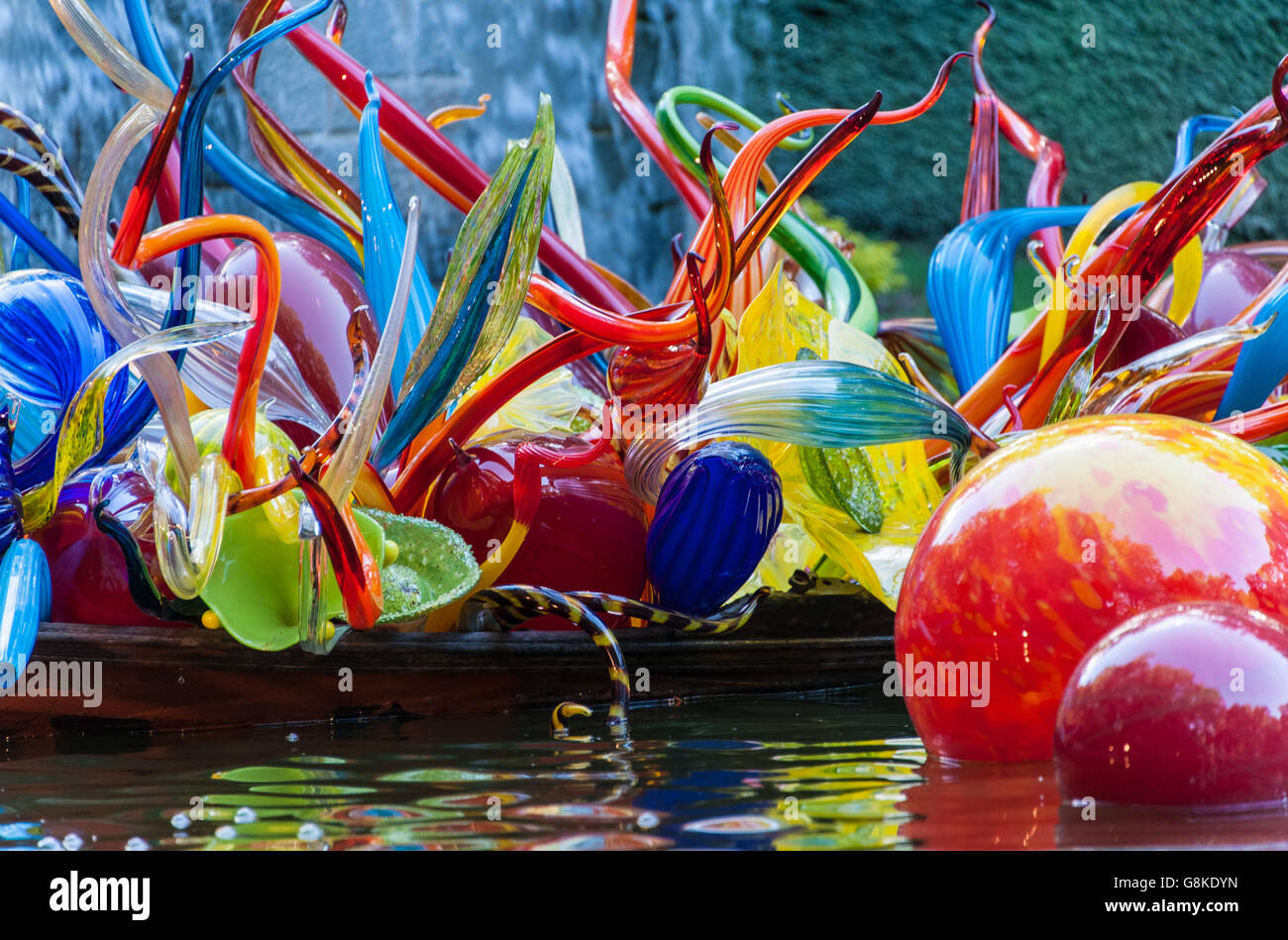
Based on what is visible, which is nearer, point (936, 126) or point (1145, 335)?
point (1145, 335)

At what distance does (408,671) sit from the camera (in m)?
3.17

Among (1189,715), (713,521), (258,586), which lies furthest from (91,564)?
(1189,715)

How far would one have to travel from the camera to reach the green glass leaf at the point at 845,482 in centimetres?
338

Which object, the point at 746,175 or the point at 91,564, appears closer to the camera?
the point at 91,564

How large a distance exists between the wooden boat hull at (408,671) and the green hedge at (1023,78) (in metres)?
6.52

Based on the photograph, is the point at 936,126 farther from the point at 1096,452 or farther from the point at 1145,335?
the point at 1096,452

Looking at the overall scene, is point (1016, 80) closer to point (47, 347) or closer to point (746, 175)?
point (746, 175)

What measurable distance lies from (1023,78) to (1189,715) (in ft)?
28.5

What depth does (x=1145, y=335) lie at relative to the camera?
149 inches

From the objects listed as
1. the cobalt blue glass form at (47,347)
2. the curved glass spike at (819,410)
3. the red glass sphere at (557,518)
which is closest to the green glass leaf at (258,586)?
the red glass sphere at (557,518)

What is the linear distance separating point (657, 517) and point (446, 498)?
45 cm

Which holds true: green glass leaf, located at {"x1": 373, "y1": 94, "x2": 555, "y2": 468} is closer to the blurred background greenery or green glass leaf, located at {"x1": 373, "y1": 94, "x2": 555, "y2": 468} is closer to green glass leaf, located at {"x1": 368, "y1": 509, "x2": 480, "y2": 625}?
green glass leaf, located at {"x1": 368, "y1": 509, "x2": 480, "y2": 625}
